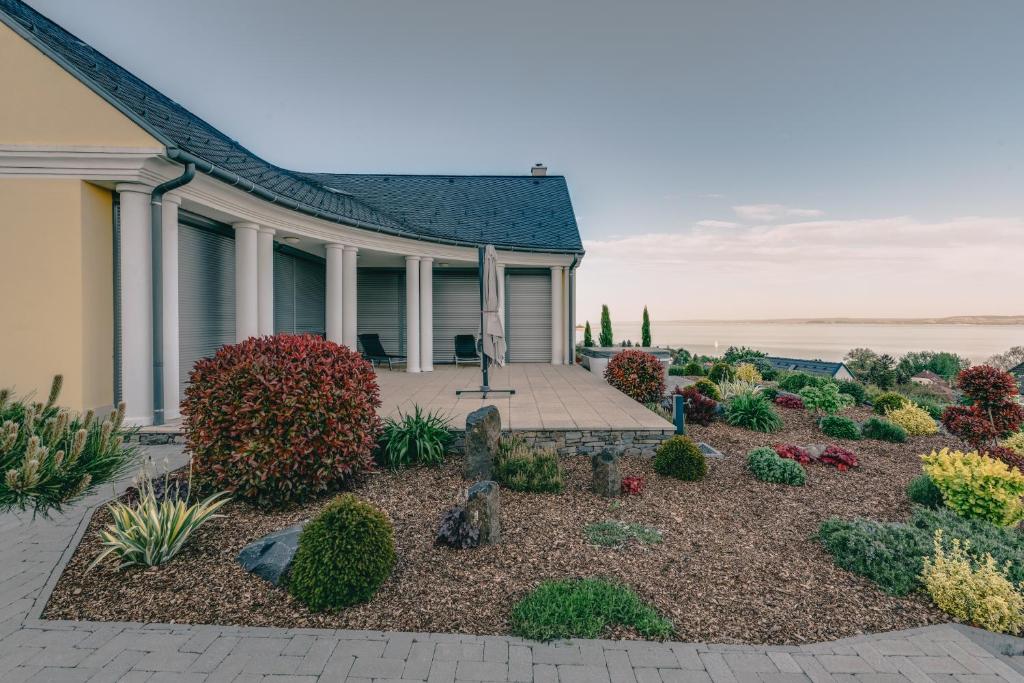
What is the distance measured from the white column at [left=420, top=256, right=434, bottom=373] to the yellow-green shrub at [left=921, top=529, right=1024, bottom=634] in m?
9.53

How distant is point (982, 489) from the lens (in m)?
3.78

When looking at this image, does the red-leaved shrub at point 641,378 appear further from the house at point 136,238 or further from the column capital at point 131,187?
the column capital at point 131,187

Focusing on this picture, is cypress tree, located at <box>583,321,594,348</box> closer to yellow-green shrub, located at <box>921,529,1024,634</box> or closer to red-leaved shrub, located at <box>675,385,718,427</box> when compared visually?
red-leaved shrub, located at <box>675,385,718,427</box>

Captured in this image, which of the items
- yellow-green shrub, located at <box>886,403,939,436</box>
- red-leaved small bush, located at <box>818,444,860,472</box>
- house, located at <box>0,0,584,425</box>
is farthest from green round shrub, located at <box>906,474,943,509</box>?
house, located at <box>0,0,584,425</box>

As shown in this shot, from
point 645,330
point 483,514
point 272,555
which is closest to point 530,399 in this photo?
point 483,514

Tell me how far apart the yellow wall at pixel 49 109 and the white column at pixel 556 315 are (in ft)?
30.7

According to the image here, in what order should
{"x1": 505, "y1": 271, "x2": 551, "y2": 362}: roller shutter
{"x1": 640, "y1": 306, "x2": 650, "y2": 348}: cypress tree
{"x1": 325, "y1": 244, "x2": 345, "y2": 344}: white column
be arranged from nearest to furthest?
{"x1": 325, "y1": 244, "x2": 345, "y2": 344}: white column, {"x1": 505, "y1": 271, "x2": 551, "y2": 362}: roller shutter, {"x1": 640, "y1": 306, "x2": 650, "y2": 348}: cypress tree

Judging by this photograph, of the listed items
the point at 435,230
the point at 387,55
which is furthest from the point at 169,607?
the point at 387,55

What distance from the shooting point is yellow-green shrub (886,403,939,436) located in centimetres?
711

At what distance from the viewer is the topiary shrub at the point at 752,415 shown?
704 centimetres

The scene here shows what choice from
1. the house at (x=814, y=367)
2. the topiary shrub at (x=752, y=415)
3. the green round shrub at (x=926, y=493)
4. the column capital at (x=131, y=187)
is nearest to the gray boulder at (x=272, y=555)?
the column capital at (x=131, y=187)

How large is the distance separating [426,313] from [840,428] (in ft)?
28.0

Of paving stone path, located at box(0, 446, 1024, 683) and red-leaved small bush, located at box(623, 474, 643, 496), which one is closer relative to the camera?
paving stone path, located at box(0, 446, 1024, 683)

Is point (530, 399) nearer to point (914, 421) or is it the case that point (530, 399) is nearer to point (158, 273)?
point (158, 273)
